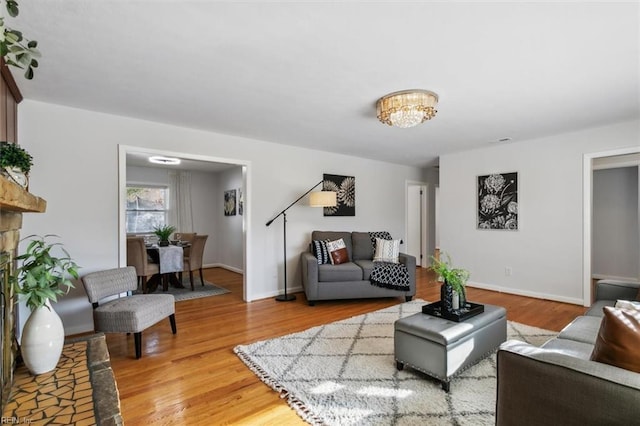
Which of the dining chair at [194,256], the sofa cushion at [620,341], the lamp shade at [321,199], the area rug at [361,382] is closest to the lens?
the sofa cushion at [620,341]

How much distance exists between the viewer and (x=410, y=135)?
4.14 m

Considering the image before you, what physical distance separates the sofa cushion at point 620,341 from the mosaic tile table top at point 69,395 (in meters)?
1.97

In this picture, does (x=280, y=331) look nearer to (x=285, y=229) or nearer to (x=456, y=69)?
(x=285, y=229)

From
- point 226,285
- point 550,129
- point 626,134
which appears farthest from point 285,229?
point 626,134

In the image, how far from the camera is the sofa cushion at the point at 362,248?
4.84 meters

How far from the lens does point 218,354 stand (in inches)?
104

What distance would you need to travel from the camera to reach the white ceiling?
5.39 feet

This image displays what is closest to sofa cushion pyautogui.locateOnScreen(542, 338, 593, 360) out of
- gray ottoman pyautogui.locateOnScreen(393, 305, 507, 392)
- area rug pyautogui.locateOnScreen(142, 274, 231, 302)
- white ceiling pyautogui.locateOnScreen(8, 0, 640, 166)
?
gray ottoman pyautogui.locateOnScreen(393, 305, 507, 392)

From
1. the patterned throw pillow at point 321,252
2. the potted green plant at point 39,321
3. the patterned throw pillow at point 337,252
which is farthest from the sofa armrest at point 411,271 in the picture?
the potted green plant at point 39,321

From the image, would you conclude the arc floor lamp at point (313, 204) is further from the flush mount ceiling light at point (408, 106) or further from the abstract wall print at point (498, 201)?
the abstract wall print at point (498, 201)

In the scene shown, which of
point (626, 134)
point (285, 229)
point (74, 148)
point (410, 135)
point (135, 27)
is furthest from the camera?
point (285, 229)

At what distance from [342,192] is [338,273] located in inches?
69.7

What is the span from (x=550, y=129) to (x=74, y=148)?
17.8ft

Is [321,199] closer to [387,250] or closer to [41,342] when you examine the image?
[387,250]
